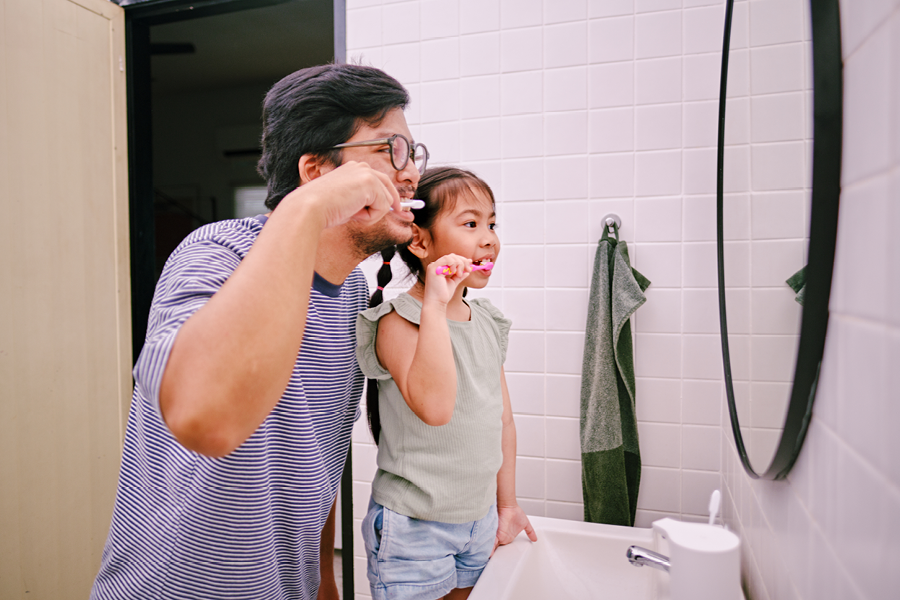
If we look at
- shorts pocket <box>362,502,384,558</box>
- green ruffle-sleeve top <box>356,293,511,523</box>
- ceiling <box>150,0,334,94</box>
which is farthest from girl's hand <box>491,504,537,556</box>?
ceiling <box>150,0,334,94</box>

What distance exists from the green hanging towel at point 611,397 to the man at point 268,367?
635 millimetres

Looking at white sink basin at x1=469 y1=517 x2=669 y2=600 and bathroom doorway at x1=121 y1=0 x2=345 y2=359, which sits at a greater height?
bathroom doorway at x1=121 y1=0 x2=345 y2=359

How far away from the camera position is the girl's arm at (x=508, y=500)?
118 cm

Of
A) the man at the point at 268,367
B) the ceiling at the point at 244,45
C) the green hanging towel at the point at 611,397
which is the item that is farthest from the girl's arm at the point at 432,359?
the ceiling at the point at 244,45

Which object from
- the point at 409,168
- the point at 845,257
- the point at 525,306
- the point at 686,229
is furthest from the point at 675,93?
the point at 845,257

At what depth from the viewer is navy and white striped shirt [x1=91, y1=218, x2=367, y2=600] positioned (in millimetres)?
834

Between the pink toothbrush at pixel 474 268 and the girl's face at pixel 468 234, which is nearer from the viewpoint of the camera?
the pink toothbrush at pixel 474 268

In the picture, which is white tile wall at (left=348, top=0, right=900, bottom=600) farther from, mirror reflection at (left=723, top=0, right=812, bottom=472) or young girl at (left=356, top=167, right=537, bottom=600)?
young girl at (left=356, top=167, right=537, bottom=600)

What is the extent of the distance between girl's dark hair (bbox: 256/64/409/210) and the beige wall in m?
1.08

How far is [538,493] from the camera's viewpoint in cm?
158

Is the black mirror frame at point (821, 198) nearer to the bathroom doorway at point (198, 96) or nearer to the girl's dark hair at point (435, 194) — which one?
the girl's dark hair at point (435, 194)

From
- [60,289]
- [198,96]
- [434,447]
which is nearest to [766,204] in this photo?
[434,447]

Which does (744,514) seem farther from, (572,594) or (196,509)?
(196,509)

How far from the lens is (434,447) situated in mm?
1036
